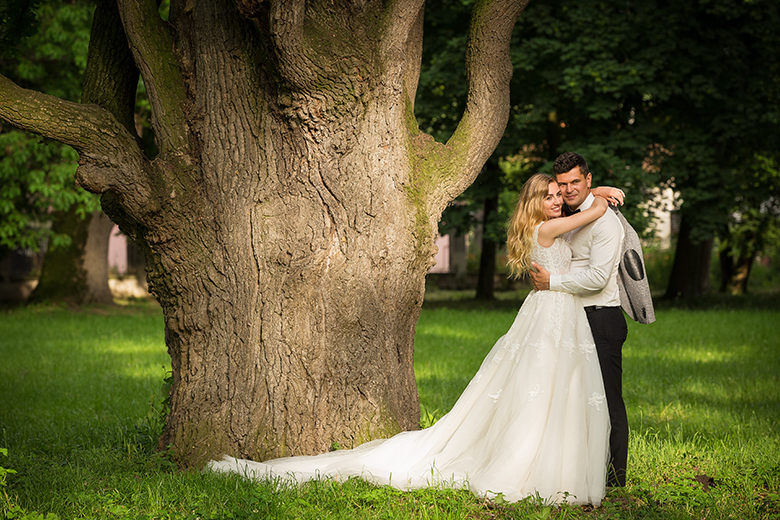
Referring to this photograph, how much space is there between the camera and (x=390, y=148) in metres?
4.91

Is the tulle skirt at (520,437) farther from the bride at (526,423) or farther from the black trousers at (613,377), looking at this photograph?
the black trousers at (613,377)

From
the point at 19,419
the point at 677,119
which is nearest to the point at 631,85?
the point at 677,119

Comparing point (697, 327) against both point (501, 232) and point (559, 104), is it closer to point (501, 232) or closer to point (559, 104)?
point (501, 232)

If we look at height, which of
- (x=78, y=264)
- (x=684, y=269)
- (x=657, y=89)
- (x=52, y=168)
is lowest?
(x=78, y=264)

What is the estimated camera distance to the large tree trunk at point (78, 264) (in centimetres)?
1886

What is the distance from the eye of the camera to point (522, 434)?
4.24m

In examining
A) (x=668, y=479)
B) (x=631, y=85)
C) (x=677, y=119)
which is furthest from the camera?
(x=677, y=119)

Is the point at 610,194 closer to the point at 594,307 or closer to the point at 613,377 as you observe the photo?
the point at 594,307

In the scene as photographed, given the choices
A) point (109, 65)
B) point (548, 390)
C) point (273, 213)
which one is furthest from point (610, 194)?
point (109, 65)

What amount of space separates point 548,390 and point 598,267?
0.85 metres

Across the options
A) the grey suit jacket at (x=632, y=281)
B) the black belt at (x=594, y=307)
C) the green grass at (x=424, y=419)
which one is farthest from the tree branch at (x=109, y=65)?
the grey suit jacket at (x=632, y=281)

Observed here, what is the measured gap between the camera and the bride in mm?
4180

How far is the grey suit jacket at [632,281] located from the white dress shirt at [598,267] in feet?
0.31

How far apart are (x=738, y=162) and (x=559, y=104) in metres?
4.87
